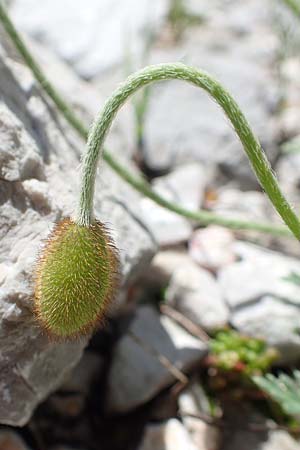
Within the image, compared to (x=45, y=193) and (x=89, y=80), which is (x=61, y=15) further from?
(x=45, y=193)

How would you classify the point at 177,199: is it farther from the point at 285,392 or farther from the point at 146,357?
the point at 285,392

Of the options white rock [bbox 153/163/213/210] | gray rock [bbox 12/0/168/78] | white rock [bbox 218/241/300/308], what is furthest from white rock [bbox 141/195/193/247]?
gray rock [bbox 12/0/168/78]

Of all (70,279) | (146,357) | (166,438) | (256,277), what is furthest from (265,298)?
(70,279)

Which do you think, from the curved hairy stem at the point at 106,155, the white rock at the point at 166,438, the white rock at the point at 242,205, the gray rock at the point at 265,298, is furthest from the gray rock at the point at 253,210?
the white rock at the point at 166,438

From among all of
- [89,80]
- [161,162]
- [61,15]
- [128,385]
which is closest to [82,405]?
[128,385]

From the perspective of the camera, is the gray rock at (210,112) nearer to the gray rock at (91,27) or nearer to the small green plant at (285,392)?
the gray rock at (91,27)
